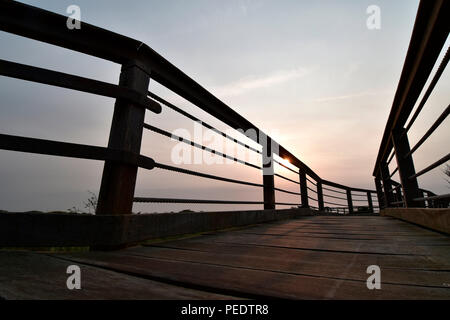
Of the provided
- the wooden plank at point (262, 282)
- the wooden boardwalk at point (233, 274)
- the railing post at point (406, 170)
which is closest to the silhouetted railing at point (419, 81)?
the railing post at point (406, 170)

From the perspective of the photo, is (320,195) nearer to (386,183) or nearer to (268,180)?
(386,183)

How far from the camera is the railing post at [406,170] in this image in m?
2.14

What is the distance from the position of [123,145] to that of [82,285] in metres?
0.82

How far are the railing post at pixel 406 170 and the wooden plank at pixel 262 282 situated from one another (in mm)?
2111

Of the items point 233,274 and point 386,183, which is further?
point 386,183

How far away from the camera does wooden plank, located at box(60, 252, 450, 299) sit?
52 cm

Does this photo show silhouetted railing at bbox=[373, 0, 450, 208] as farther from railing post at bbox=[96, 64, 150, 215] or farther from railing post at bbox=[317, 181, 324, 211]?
railing post at bbox=[317, 181, 324, 211]

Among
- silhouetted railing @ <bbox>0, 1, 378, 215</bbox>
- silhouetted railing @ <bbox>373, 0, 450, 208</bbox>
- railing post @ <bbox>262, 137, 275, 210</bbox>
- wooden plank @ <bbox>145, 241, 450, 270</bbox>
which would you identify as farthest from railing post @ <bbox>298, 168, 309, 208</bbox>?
wooden plank @ <bbox>145, 241, 450, 270</bbox>

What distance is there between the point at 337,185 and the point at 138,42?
677 cm

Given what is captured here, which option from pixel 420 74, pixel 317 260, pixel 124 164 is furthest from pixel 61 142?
pixel 420 74

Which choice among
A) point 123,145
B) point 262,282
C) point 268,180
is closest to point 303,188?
point 268,180

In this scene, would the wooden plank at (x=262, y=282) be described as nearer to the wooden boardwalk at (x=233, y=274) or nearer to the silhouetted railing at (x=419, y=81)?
the wooden boardwalk at (x=233, y=274)

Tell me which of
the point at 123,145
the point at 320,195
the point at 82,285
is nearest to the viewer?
the point at 82,285

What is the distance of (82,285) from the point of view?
570 millimetres
